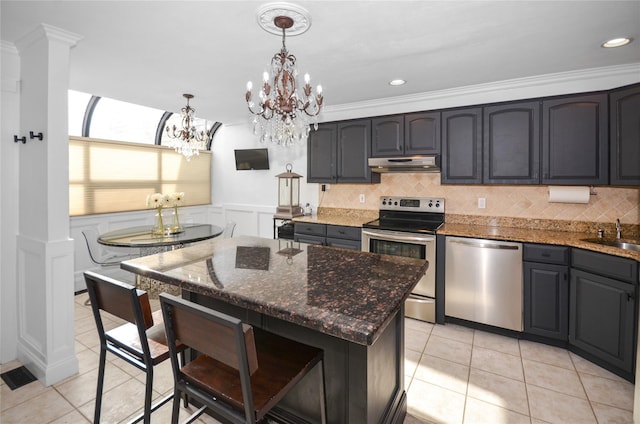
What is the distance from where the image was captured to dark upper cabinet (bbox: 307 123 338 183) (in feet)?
14.0

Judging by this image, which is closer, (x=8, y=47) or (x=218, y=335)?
(x=218, y=335)

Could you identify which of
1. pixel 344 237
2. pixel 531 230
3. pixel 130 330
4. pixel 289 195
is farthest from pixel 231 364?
pixel 289 195

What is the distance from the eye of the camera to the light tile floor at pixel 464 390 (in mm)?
2004

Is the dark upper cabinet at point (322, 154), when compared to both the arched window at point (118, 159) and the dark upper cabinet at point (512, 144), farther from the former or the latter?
the arched window at point (118, 159)

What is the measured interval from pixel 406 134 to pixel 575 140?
157 cm

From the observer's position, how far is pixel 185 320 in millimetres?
1185

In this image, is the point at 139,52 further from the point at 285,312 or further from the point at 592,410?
the point at 592,410

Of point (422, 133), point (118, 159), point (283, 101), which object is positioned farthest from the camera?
point (118, 159)

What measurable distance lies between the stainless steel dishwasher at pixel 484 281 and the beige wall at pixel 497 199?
70 centimetres

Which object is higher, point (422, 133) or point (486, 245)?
point (422, 133)

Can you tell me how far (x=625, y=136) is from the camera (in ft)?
8.55

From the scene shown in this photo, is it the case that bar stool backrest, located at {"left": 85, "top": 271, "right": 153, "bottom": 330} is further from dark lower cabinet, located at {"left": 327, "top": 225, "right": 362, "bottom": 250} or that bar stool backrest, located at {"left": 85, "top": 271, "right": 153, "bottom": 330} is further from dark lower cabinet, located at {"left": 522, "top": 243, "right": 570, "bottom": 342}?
dark lower cabinet, located at {"left": 522, "top": 243, "right": 570, "bottom": 342}

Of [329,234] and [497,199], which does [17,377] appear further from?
[497,199]

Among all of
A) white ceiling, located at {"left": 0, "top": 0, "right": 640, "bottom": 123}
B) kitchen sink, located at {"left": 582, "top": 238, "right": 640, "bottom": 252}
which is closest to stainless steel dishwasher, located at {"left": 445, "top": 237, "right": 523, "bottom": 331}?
kitchen sink, located at {"left": 582, "top": 238, "right": 640, "bottom": 252}
